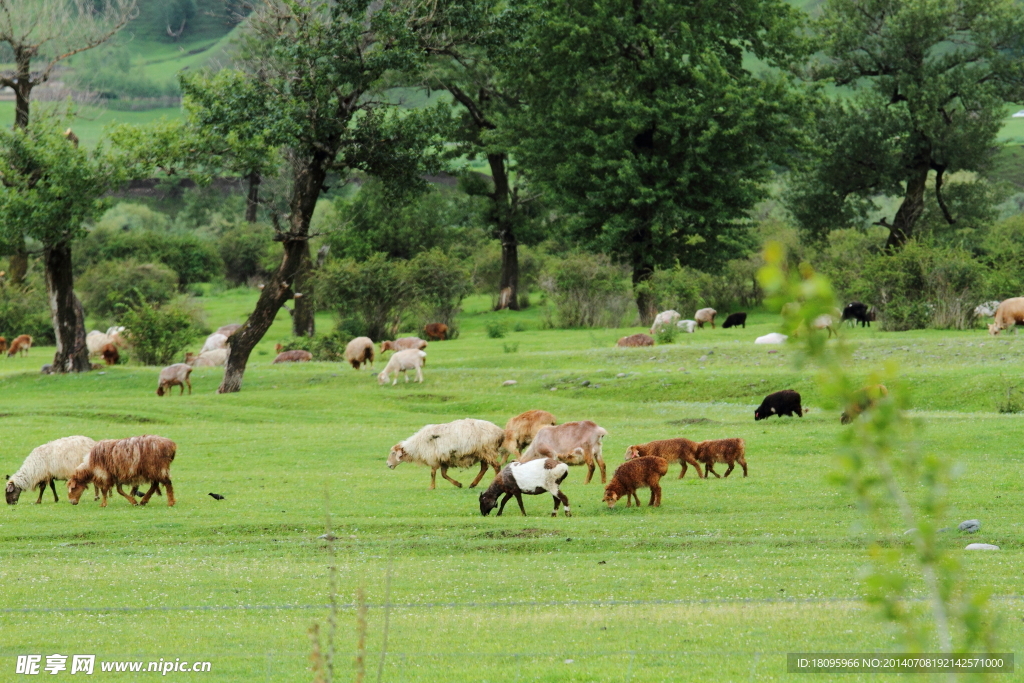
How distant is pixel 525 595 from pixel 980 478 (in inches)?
360

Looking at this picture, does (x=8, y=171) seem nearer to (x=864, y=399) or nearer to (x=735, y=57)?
(x=735, y=57)

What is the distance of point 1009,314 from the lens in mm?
36156

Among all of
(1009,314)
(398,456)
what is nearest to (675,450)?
(398,456)

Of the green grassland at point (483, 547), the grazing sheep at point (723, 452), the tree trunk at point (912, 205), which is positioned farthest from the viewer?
the tree trunk at point (912, 205)

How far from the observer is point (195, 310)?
179 feet

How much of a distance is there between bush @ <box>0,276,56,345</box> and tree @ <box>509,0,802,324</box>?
27.7m

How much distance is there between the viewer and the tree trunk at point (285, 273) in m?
32.2

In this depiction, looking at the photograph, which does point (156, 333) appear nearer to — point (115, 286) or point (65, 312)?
point (65, 312)

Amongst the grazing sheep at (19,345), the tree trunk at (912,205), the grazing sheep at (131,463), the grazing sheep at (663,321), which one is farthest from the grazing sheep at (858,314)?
the grazing sheep at (19,345)

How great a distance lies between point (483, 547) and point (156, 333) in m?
30.7

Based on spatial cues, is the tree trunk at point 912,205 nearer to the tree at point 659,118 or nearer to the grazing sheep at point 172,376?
the tree at point 659,118

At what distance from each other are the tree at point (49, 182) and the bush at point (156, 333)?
7241mm

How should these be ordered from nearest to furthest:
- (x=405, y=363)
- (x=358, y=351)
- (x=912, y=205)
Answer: (x=405, y=363), (x=358, y=351), (x=912, y=205)

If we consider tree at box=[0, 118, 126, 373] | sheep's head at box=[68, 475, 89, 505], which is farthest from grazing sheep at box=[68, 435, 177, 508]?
tree at box=[0, 118, 126, 373]
